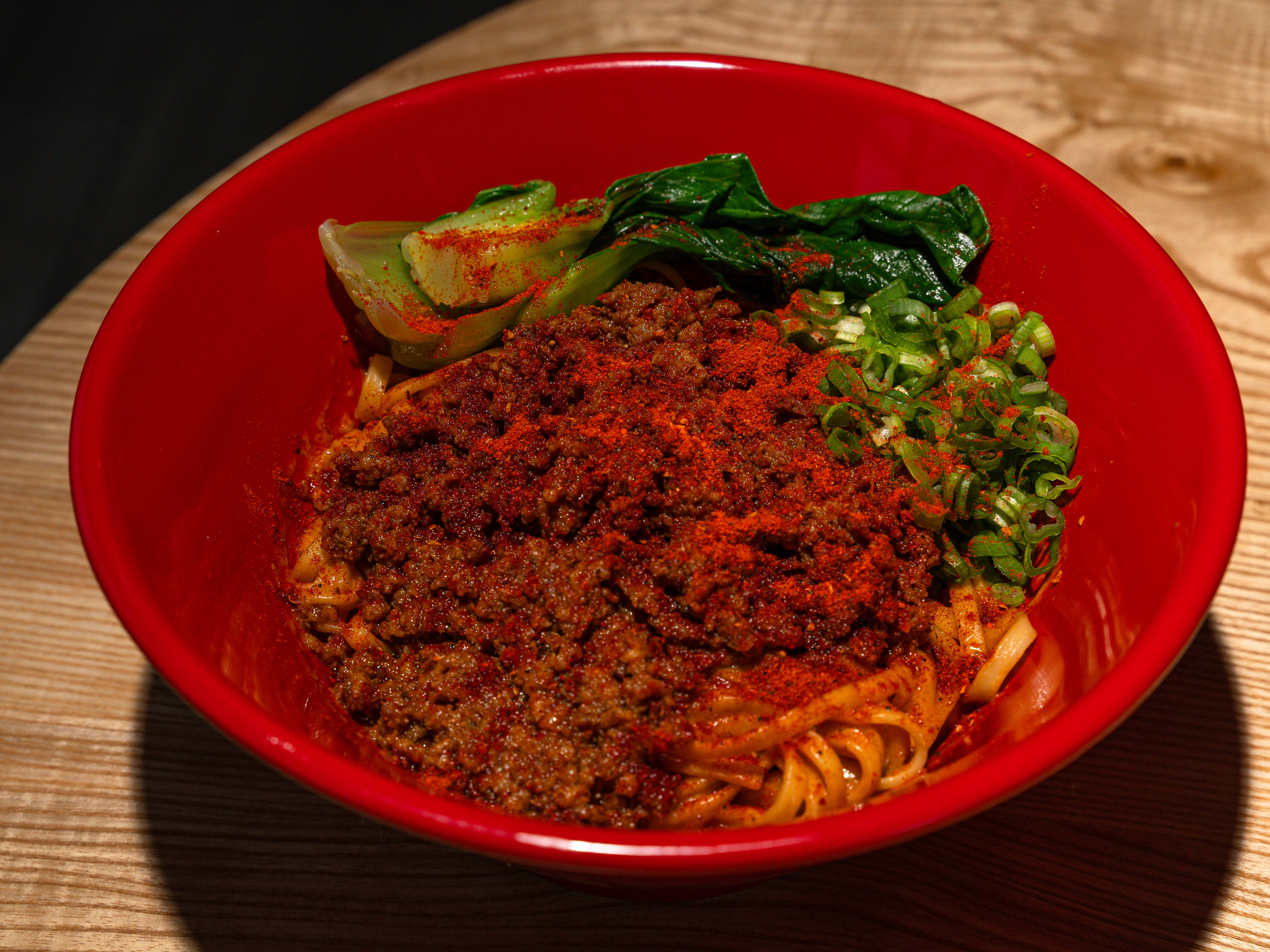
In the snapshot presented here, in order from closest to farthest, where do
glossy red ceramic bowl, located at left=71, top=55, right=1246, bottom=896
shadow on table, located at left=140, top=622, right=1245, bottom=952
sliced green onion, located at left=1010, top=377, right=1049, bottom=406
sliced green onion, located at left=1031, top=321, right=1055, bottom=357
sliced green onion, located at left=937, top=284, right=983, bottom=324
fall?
1. glossy red ceramic bowl, located at left=71, top=55, right=1246, bottom=896
2. shadow on table, located at left=140, top=622, right=1245, bottom=952
3. sliced green onion, located at left=1010, top=377, right=1049, bottom=406
4. sliced green onion, located at left=1031, top=321, right=1055, bottom=357
5. sliced green onion, located at left=937, top=284, right=983, bottom=324

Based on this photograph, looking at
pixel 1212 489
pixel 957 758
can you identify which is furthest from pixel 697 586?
pixel 1212 489

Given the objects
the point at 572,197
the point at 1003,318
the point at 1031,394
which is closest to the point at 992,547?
the point at 1031,394

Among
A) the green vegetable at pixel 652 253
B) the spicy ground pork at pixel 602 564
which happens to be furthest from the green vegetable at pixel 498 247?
the spicy ground pork at pixel 602 564

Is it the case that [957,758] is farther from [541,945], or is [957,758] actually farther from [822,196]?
[822,196]

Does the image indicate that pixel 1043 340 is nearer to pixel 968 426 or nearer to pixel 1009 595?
pixel 968 426

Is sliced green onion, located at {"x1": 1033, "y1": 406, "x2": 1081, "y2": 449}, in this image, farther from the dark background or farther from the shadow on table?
the dark background

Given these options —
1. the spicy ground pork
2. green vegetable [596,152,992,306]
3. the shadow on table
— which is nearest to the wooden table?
the shadow on table
